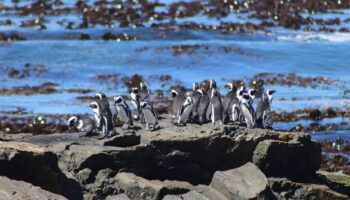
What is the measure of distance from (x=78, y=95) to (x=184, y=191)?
69.7ft

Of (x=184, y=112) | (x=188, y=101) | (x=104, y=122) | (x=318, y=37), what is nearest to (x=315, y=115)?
(x=188, y=101)

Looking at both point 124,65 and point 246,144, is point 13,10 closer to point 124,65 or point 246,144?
point 124,65

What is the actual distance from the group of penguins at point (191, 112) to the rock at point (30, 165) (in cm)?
287

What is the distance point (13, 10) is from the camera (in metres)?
69.4

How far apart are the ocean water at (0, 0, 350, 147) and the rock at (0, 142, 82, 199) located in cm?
1855

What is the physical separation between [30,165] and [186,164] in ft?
14.1

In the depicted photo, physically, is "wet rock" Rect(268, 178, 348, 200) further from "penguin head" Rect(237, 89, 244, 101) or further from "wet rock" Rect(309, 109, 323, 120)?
"wet rock" Rect(309, 109, 323, 120)

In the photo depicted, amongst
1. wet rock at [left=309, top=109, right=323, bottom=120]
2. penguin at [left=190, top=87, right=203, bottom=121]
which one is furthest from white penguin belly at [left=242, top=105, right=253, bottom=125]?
wet rock at [left=309, top=109, right=323, bottom=120]

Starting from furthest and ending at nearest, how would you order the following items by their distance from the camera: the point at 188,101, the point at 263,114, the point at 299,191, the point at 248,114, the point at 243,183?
the point at 263,114 → the point at 248,114 → the point at 188,101 → the point at 299,191 → the point at 243,183

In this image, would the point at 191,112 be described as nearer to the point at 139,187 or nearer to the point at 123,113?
the point at 123,113

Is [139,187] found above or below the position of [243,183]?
above

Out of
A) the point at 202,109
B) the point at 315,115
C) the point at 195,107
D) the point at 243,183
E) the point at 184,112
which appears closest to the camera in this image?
the point at 243,183

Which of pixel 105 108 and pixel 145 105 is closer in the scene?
pixel 145 105

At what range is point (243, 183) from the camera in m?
18.4
